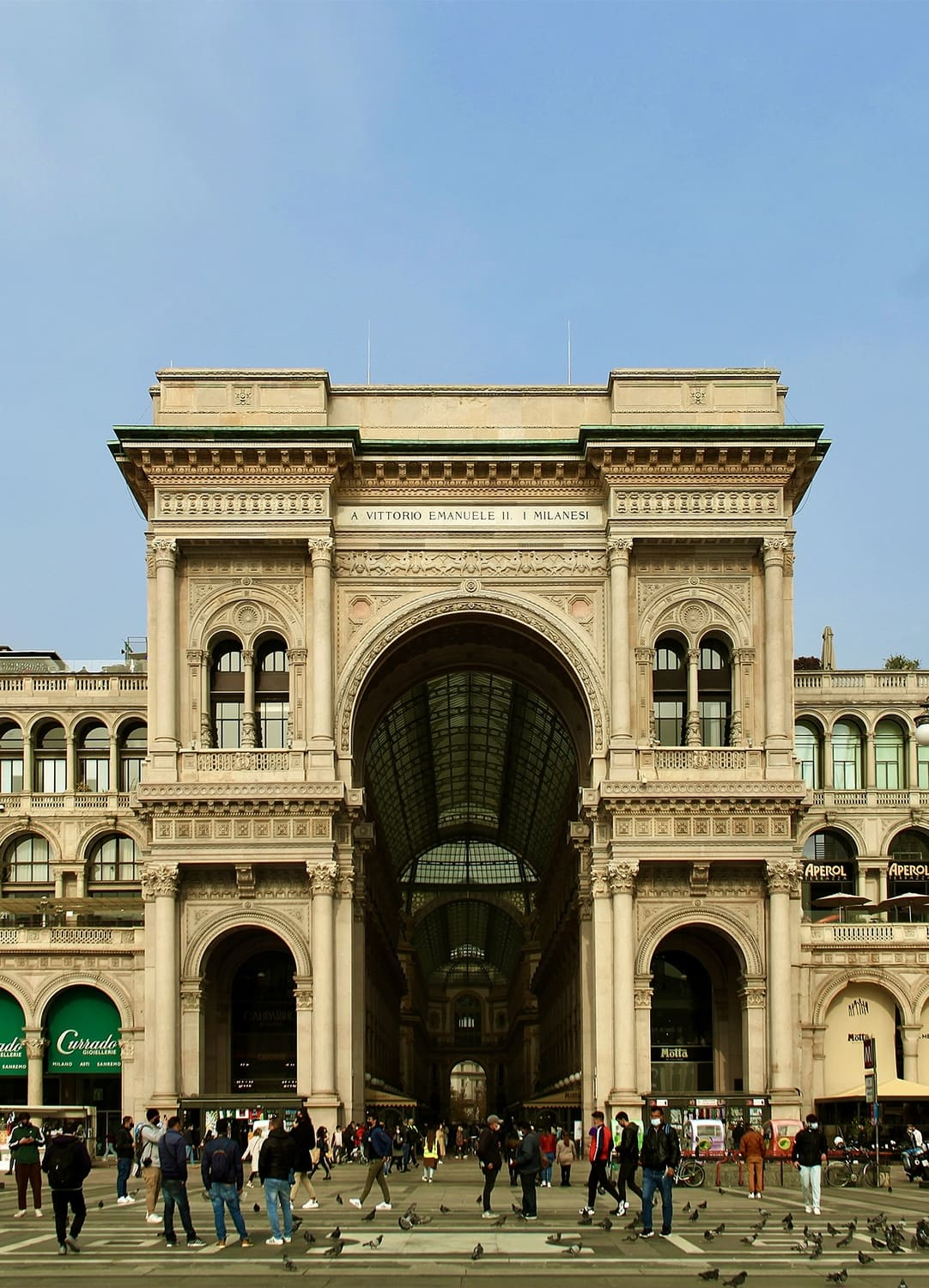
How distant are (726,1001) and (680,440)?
70.0ft

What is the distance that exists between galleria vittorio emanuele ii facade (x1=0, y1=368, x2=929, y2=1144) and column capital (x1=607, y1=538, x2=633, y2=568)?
5.6 inches

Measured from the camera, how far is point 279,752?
212 feet

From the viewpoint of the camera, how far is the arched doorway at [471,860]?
242 ft

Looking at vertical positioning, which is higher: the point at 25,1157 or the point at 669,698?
the point at 669,698

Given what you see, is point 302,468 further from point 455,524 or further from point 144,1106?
point 144,1106

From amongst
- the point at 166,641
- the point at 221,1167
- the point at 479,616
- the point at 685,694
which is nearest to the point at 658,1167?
the point at 221,1167

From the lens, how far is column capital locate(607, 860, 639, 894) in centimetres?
6291

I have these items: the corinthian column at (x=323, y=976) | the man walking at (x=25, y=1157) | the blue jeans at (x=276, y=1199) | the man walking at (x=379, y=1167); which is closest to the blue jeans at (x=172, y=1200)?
the blue jeans at (x=276, y=1199)

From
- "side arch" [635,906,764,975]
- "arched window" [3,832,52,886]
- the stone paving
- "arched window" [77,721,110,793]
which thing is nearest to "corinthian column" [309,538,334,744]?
"side arch" [635,906,764,975]

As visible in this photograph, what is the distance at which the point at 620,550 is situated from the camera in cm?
6512

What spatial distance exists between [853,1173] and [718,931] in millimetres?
13671

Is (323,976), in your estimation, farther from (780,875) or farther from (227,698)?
(780,875)

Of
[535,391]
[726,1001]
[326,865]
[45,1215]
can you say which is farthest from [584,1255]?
[535,391]

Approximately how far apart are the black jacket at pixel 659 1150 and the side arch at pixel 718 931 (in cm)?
3138
